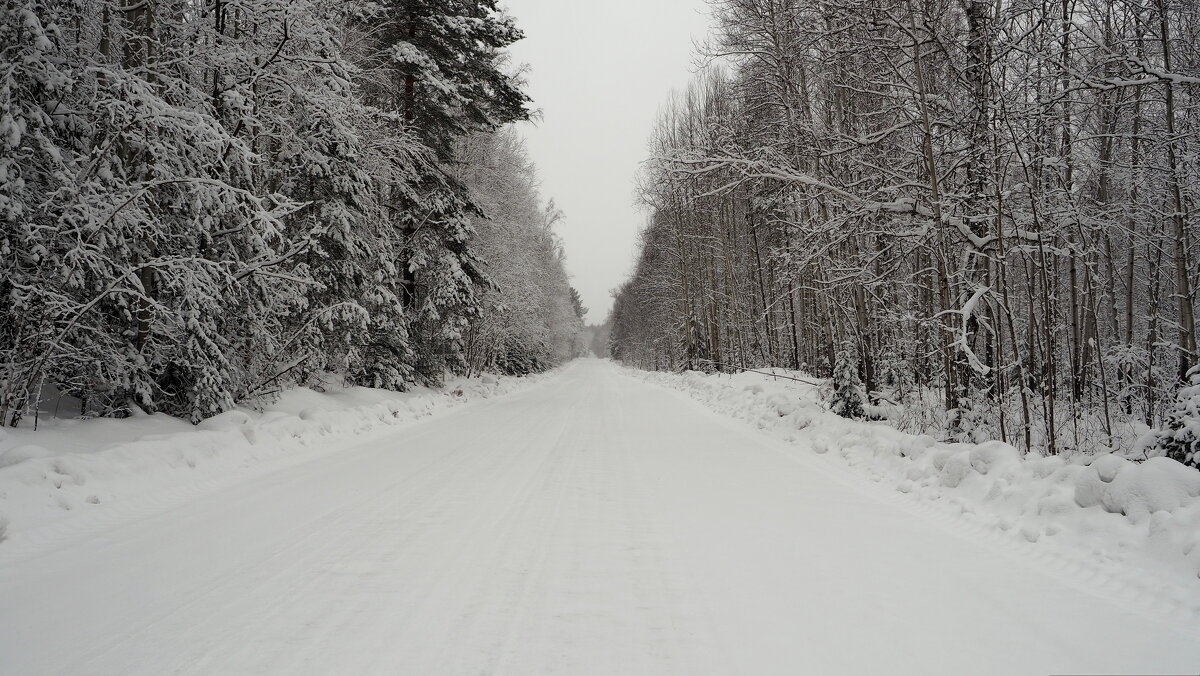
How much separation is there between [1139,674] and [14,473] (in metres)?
7.96

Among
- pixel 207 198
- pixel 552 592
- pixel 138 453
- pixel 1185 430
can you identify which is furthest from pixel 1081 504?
pixel 207 198

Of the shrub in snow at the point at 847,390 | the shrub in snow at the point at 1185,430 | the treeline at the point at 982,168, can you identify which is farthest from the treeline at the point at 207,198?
the shrub in snow at the point at 1185,430

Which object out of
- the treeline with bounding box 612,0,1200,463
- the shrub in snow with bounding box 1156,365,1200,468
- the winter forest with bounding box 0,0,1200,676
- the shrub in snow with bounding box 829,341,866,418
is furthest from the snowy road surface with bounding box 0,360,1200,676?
the shrub in snow with bounding box 829,341,866,418

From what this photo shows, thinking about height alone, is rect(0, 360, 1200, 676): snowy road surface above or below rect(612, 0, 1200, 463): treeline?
below

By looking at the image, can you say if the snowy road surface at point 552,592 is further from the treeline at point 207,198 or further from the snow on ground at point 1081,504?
the treeline at point 207,198

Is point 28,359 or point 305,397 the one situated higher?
Result: point 28,359

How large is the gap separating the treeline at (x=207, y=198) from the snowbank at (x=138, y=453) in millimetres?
584

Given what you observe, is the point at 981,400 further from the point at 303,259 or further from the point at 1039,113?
the point at 303,259

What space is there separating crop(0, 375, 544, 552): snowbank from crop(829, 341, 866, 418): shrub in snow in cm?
861

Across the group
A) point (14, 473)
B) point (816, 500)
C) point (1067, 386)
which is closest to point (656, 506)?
point (816, 500)

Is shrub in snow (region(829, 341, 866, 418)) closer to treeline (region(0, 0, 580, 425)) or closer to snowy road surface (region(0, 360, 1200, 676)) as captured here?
snowy road surface (region(0, 360, 1200, 676))

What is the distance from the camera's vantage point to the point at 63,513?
4.66 m

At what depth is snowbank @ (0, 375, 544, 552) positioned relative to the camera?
472cm

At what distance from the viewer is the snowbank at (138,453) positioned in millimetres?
4723
